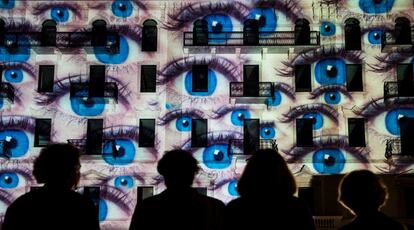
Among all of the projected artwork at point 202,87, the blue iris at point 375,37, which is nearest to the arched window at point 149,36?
the projected artwork at point 202,87

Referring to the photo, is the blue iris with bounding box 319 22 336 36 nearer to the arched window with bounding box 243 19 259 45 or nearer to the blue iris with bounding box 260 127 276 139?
the arched window with bounding box 243 19 259 45

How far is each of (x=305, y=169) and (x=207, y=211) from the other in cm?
A: 1647

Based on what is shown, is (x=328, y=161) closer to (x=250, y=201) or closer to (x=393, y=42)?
(x=393, y=42)

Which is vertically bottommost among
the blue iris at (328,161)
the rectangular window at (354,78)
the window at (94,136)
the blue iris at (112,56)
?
the blue iris at (328,161)

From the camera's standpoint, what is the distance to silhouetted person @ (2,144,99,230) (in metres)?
3.84

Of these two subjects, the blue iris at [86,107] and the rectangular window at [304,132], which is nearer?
the rectangular window at [304,132]

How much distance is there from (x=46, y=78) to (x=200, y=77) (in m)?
5.92

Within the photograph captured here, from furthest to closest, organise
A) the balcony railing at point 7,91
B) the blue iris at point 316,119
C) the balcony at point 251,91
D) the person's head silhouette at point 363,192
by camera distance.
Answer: the balcony railing at point 7,91 → the blue iris at point 316,119 → the balcony at point 251,91 → the person's head silhouette at point 363,192

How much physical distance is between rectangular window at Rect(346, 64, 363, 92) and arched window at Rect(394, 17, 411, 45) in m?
1.74

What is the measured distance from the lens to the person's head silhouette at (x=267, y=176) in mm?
3848

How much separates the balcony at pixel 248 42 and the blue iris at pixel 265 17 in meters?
0.38

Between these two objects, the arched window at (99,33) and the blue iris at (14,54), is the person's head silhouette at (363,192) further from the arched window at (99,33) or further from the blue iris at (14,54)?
the blue iris at (14,54)

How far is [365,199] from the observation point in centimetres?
376

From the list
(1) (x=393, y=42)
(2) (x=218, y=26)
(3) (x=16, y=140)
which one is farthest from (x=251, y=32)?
(3) (x=16, y=140)
